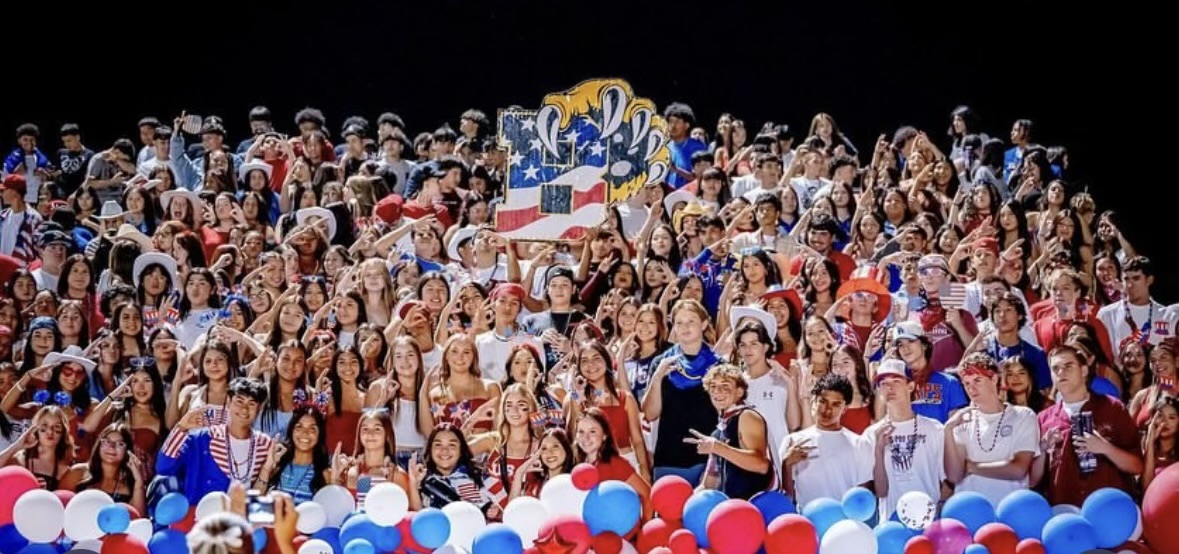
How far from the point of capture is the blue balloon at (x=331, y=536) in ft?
23.7

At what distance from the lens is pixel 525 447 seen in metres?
7.93

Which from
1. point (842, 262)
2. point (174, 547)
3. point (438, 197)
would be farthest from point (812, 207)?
point (174, 547)

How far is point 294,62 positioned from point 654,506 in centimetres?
998

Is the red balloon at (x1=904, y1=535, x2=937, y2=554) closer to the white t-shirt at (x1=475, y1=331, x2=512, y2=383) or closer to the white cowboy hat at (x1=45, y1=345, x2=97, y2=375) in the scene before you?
the white t-shirt at (x1=475, y1=331, x2=512, y2=383)

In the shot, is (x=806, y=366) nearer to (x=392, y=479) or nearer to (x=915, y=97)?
(x=392, y=479)

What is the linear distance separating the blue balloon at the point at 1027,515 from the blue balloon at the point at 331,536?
2.66m

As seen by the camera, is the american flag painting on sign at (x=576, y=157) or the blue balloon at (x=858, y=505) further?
the american flag painting on sign at (x=576, y=157)

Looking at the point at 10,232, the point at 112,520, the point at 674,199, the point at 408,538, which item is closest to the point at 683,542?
the point at 408,538

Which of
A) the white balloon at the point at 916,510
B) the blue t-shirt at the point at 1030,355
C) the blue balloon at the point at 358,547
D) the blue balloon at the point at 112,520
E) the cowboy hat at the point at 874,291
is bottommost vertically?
the white balloon at the point at 916,510

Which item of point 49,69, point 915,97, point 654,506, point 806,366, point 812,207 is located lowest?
point 654,506

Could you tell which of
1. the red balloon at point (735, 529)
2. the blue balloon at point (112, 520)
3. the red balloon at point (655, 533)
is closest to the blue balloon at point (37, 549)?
the blue balloon at point (112, 520)

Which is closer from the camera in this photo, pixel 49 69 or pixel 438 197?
pixel 438 197

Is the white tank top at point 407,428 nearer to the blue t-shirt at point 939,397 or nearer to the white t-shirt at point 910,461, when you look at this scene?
the white t-shirt at point 910,461

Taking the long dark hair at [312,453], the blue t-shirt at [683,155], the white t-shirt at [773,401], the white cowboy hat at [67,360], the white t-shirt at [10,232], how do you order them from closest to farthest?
the long dark hair at [312,453], the white t-shirt at [773,401], the white cowboy hat at [67,360], the white t-shirt at [10,232], the blue t-shirt at [683,155]
